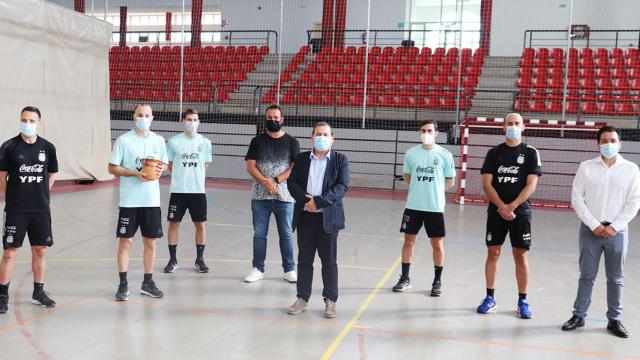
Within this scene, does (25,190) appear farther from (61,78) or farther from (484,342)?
(61,78)

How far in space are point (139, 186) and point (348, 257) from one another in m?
2.99

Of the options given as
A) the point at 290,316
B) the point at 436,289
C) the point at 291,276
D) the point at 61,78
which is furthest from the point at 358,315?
the point at 61,78

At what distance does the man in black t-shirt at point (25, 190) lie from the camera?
4969 millimetres

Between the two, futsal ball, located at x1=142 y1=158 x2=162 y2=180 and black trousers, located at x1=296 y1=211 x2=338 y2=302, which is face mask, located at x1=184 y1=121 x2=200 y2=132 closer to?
futsal ball, located at x1=142 y1=158 x2=162 y2=180

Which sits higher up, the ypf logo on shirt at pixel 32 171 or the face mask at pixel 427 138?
the face mask at pixel 427 138

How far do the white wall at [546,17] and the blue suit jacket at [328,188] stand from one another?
676 inches

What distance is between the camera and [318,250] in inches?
204

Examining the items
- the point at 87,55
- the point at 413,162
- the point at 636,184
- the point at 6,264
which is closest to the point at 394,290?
the point at 413,162

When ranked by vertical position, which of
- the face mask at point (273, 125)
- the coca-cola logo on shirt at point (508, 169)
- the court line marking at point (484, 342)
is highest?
the face mask at point (273, 125)

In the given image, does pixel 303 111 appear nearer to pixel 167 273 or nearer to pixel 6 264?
pixel 167 273

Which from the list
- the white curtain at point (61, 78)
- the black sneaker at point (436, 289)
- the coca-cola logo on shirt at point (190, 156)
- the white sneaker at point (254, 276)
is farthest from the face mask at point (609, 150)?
the white curtain at point (61, 78)

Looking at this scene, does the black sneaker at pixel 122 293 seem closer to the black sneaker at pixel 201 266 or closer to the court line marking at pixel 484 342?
the black sneaker at pixel 201 266

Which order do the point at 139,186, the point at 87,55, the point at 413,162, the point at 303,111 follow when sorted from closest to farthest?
1. the point at 139,186
2. the point at 413,162
3. the point at 87,55
4. the point at 303,111

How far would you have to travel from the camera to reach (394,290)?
6016 millimetres
